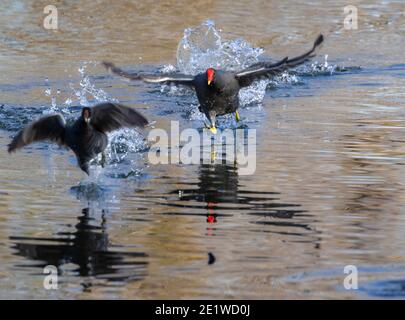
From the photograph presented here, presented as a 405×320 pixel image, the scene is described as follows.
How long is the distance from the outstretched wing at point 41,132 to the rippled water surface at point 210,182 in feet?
1.08

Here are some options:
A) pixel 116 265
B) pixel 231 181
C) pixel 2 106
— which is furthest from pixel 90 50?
pixel 116 265

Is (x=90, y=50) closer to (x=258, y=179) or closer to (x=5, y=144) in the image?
(x=5, y=144)

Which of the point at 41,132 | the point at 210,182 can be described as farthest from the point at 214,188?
the point at 41,132

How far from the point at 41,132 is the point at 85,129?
398mm

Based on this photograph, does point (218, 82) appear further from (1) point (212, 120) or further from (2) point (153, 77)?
(2) point (153, 77)

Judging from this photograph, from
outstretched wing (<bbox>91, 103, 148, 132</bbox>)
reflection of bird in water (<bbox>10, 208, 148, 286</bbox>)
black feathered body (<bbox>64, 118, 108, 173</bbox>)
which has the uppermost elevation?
outstretched wing (<bbox>91, 103, 148, 132</bbox>)

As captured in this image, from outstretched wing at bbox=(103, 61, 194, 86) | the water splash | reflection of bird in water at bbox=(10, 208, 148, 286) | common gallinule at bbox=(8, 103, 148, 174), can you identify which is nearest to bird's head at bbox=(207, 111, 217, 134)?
outstretched wing at bbox=(103, 61, 194, 86)

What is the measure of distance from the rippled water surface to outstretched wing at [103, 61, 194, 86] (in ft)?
1.95

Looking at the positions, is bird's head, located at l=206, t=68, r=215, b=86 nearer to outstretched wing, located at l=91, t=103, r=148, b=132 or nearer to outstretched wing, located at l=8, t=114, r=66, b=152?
outstretched wing, located at l=91, t=103, r=148, b=132

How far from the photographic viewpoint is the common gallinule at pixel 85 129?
905 centimetres

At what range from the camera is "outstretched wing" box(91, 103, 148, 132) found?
8977 mm

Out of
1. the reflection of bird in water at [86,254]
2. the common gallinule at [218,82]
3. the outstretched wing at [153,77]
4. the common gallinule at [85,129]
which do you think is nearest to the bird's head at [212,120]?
the common gallinule at [218,82]

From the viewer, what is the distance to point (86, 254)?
7.17 meters

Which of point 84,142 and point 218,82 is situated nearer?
point 84,142
